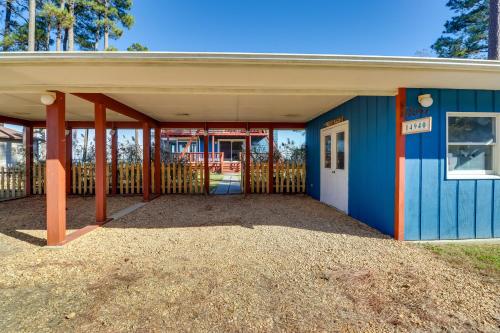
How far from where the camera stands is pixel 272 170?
9.31m

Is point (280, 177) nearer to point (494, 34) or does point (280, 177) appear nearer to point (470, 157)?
point (470, 157)

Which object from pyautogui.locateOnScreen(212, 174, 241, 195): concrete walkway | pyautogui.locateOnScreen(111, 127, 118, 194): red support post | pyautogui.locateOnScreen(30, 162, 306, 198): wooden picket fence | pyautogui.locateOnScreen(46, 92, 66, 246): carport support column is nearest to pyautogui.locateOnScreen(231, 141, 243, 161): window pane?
pyautogui.locateOnScreen(212, 174, 241, 195): concrete walkway

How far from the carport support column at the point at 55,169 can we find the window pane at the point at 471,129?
6.04 metres

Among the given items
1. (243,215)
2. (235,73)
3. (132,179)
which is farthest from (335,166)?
(132,179)

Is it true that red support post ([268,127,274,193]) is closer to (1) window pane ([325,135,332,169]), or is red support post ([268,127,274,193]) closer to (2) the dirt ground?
(1) window pane ([325,135,332,169])

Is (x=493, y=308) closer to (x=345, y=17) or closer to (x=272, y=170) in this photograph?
(x=272, y=170)

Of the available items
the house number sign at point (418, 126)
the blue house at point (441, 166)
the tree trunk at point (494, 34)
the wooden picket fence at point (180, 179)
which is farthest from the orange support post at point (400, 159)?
the wooden picket fence at point (180, 179)

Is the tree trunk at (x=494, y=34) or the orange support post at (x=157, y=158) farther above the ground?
the tree trunk at (x=494, y=34)

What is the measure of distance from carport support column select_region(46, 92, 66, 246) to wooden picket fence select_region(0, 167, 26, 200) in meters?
6.35

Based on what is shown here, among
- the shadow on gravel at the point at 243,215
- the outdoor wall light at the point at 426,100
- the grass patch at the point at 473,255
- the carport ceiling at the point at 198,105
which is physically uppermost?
the carport ceiling at the point at 198,105

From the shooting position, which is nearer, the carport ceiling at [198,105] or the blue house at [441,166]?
the blue house at [441,166]

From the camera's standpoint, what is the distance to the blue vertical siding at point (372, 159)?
14.0ft

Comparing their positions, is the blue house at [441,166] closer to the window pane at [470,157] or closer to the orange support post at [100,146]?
the window pane at [470,157]

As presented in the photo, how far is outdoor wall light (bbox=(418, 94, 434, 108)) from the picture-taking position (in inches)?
151
